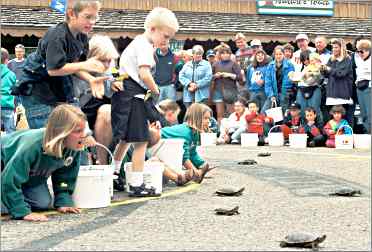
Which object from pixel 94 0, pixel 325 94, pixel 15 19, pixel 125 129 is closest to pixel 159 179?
pixel 125 129

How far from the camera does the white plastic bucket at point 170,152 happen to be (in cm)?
728

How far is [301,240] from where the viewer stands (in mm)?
4176

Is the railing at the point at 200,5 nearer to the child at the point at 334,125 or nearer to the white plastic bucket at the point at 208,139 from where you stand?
the white plastic bucket at the point at 208,139

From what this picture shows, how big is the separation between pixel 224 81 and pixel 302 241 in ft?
34.6

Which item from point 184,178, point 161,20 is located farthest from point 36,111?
point 184,178

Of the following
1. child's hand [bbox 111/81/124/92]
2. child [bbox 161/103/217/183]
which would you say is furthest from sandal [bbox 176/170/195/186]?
child's hand [bbox 111/81/124/92]

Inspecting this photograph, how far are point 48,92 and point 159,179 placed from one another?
120 centimetres

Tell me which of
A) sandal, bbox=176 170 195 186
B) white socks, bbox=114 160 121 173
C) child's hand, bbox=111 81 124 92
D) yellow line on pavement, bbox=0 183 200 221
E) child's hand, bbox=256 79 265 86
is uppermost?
child's hand, bbox=256 79 265 86

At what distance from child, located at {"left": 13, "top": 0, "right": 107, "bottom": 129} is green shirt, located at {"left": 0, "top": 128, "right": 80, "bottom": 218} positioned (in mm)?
Result: 780

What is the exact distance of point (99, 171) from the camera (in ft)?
19.5

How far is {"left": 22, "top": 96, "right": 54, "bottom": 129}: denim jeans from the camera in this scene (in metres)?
6.32

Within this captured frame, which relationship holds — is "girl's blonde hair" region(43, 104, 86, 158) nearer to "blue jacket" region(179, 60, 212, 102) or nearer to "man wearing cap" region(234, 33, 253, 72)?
"blue jacket" region(179, 60, 212, 102)

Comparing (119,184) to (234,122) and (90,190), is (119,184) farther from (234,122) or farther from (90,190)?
(234,122)

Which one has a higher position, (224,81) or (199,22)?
(199,22)
